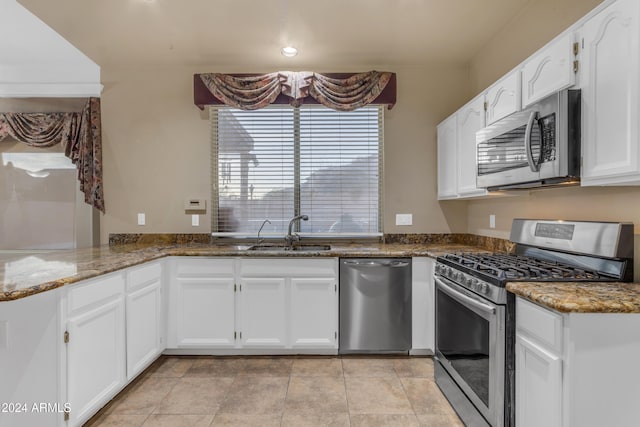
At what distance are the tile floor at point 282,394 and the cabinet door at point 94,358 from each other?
0.20 metres

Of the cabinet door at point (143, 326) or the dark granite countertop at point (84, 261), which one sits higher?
the dark granite countertop at point (84, 261)

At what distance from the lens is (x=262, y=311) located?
272cm

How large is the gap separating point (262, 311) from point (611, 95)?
8.17ft

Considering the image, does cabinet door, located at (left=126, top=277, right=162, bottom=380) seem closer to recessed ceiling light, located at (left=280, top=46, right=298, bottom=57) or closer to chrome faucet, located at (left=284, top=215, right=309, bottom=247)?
chrome faucet, located at (left=284, top=215, right=309, bottom=247)

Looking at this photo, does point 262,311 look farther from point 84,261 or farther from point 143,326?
point 84,261

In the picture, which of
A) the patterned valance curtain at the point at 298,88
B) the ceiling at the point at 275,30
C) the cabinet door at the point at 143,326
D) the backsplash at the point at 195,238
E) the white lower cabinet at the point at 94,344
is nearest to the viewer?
the white lower cabinet at the point at 94,344

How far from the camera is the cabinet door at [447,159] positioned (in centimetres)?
285

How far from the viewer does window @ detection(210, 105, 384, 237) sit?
335 centimetres

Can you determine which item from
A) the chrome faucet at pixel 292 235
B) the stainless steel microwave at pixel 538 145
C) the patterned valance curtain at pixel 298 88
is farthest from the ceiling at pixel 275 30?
the chrome faucet at pixel 292 235

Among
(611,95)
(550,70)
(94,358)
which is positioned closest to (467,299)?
(611,95)

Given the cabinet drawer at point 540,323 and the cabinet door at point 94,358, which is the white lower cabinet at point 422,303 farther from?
the cabinet door at point 94,358

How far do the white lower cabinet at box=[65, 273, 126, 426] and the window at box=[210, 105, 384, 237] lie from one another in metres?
1.39

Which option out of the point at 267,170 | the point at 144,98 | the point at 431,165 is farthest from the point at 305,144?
the point at 144,98

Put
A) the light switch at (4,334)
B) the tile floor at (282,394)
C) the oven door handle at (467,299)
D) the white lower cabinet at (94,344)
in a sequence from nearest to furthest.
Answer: the light switch at (4,334) → the oven door handle at (467,299) → the white lower cabinet at (94,344) → the tile floor at (282,394)
